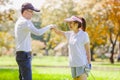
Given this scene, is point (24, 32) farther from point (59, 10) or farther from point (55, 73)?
point (59, 10)

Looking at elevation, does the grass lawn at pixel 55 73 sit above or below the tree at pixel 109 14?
below

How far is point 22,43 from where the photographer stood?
8727 mm

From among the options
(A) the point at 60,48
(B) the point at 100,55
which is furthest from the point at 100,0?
(A) the point at 60,48

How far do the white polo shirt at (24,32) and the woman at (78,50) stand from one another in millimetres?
673

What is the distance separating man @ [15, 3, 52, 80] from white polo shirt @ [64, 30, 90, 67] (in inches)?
25.9

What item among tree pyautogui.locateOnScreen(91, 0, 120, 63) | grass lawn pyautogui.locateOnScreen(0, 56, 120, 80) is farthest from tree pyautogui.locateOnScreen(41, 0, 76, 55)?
grass lawn pyautogui.locateOnScreen(0, 56, 120, 80)

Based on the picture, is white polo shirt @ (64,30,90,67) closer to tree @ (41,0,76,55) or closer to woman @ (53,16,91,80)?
woman @ (53,16,91,80)

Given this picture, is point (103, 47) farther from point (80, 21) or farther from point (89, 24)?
point (80, 21)

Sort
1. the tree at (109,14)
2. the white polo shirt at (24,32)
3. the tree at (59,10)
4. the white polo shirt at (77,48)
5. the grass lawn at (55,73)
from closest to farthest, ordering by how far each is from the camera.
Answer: the white polo shirt at (24,32) < the white polo shirt at (77,48) < the grass lawn at (55,73) < the tree at (109,14) < the tree at (59,10)

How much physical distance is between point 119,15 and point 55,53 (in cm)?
6616

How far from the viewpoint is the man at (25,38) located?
8.68 m

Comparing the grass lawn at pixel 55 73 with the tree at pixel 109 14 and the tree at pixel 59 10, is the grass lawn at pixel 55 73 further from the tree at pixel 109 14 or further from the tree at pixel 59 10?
the tree at pixel 59 10

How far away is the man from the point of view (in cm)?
868

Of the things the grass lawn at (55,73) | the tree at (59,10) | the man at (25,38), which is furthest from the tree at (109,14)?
the man at (25,38)
